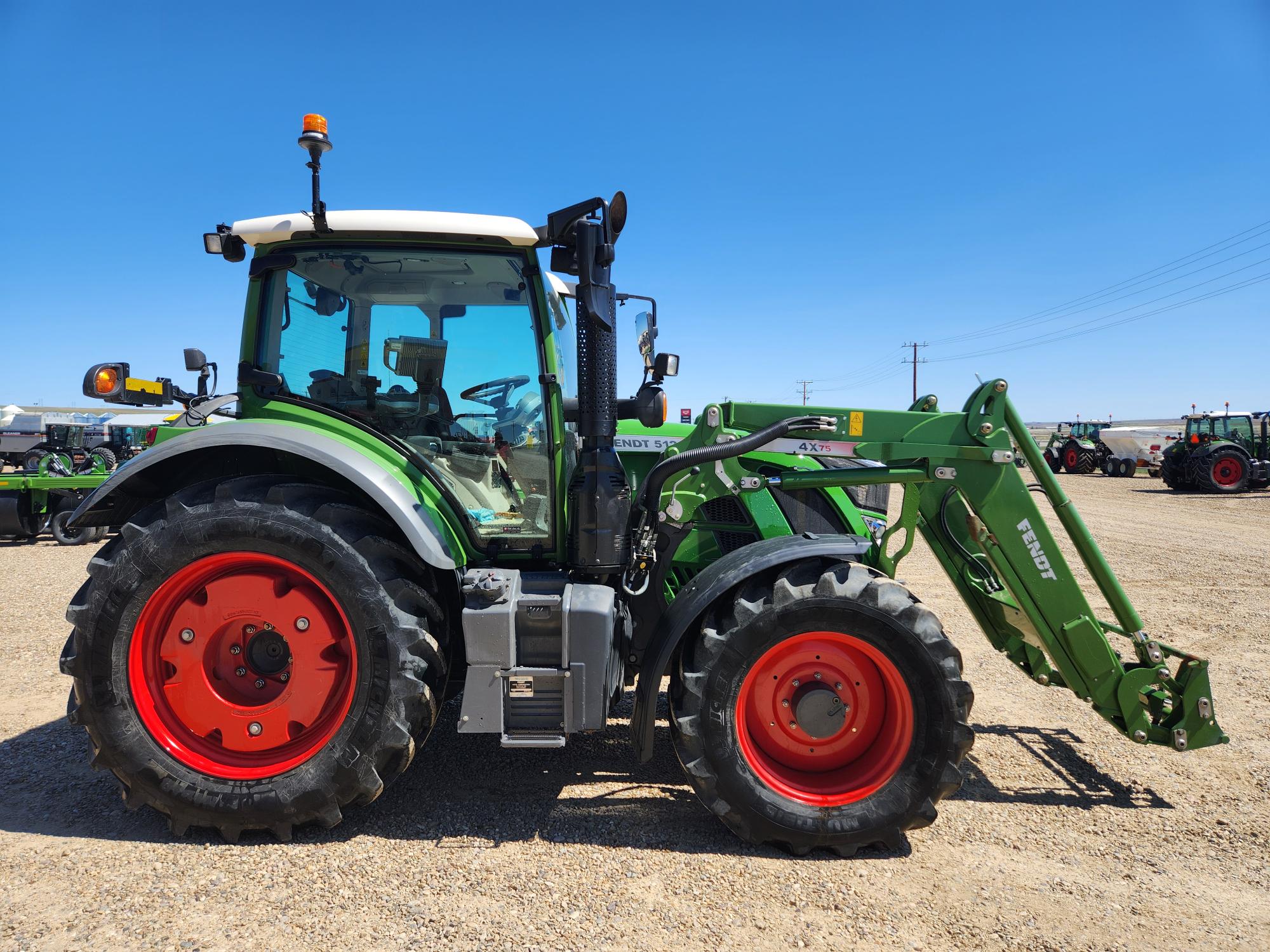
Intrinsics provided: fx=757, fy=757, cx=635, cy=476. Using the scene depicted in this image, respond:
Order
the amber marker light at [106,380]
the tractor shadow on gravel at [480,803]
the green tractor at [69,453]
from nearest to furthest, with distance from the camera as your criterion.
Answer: the tractor shadow on gravel at [480,803]
the amber marker light at [106,380]
the green tractor at [69,453]

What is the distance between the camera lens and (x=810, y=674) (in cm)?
310

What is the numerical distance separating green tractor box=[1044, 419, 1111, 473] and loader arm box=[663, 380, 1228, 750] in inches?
1096

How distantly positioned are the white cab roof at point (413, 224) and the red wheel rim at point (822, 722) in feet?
6.75

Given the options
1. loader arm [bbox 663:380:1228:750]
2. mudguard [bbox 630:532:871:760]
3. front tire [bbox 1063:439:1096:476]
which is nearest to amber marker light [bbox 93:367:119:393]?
loader arm [bbox 663:380:1228:750]

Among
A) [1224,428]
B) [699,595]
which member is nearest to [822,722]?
[699,595]

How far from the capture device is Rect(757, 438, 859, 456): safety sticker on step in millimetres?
3395

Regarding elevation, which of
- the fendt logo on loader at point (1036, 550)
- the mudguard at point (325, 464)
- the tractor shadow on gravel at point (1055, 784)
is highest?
the mudguard at point (325, 464)

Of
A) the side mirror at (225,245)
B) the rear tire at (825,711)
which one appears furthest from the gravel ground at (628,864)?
the side mirror at (225,245)

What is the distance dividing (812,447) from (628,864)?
6.17ft

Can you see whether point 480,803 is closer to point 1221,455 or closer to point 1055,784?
point 1055,784

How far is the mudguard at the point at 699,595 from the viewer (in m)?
3.01

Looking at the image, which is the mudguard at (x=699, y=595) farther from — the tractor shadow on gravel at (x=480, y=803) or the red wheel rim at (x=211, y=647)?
the red wheel rim at (x=211, y=647)

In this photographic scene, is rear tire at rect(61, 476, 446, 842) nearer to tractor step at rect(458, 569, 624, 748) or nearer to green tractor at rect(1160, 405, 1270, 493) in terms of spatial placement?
tractor step at rect(458, 569, 624, 748)

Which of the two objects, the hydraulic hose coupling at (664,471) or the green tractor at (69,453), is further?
the green tractor at (69,453)
